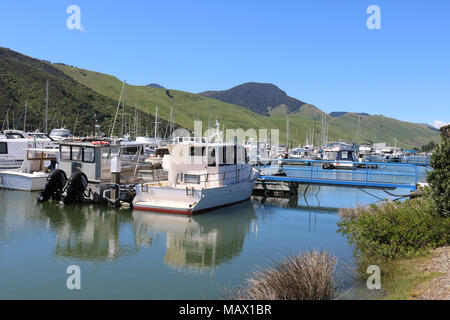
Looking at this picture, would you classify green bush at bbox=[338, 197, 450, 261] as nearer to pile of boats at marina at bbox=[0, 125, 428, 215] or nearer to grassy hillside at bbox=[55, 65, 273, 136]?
pile of boats at marina at bbox=[0, 125, 428, 215]

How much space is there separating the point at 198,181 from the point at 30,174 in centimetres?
1198

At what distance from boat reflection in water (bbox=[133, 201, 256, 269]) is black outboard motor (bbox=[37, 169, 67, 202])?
5125 mm

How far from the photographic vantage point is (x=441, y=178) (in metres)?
11.8

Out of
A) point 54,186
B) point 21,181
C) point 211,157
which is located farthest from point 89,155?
point 211,157

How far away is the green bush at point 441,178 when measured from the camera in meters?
11.7

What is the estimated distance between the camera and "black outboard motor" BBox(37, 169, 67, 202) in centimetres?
2242

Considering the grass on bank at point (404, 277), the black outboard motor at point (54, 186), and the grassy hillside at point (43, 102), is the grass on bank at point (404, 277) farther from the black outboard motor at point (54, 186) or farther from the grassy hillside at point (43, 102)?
the grassy hillside at point (43, 102)

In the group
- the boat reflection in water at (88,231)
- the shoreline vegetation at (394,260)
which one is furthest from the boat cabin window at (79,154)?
the shoreline vegetation at (394,260)

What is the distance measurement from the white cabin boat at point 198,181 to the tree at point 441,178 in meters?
10.2

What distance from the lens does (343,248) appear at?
49.5 feet

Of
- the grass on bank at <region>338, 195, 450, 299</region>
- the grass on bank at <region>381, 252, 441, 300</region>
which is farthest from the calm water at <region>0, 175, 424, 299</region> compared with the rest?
the grass on bank at <region>381, 252, 441, 300</region>

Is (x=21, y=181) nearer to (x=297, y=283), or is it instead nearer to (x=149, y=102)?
(x=297, y=283)
